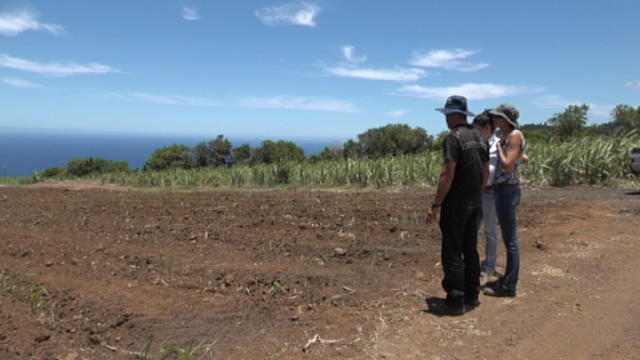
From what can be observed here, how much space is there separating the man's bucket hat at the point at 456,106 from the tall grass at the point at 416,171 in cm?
952

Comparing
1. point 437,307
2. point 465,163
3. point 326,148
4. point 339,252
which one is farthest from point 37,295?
point 326,148

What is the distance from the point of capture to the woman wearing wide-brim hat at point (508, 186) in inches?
172

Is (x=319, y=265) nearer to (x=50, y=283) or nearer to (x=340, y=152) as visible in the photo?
(x=50, y=283)

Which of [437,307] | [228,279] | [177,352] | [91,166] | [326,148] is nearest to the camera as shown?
[177,352]

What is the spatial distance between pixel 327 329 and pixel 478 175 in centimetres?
175

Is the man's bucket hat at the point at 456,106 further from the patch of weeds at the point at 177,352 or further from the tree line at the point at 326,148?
the tree line at the point at 326,148

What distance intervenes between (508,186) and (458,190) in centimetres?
68

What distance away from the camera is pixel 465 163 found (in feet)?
13.2

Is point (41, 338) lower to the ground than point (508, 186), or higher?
lower

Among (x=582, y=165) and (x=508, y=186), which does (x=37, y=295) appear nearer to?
(x=508, y=186)

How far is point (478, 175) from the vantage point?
162 inches

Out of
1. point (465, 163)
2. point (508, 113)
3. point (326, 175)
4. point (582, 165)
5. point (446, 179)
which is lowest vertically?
point (326, 175)

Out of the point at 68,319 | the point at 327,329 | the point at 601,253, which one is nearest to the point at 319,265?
the point at 327,329

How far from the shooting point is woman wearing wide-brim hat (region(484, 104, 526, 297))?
4.37 m
